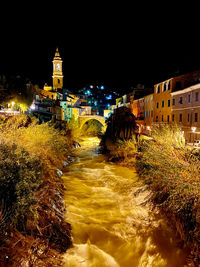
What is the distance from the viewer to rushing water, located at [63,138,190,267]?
637cm

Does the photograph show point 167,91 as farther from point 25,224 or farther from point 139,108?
point 25,224

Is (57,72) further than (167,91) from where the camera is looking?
Yes

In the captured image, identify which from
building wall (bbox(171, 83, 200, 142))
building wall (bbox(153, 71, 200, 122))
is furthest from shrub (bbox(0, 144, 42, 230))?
building wall (bbox(153, 71, 200, 122))

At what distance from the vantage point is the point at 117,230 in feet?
25.8

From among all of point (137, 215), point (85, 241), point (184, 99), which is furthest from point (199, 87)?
point (85, 241)

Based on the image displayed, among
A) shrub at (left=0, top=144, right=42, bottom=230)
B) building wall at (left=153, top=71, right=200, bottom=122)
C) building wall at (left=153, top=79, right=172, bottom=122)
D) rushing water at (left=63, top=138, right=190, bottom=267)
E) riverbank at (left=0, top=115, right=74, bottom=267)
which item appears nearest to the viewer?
riverbank at (left=0, top=115, right=74, bottom=267)

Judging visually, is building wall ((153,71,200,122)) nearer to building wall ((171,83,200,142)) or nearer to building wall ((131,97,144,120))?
building wall ((171,83,200,142))

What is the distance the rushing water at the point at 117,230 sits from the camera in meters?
6.37

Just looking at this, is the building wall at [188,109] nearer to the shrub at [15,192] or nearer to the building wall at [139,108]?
the building wall at [139,108]

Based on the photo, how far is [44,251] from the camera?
18.5 feet

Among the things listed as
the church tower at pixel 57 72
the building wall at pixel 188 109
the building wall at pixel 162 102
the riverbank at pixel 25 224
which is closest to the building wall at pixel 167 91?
the building wall at pixel 162 102

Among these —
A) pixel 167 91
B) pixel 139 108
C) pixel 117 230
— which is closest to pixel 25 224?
pixel 117 230

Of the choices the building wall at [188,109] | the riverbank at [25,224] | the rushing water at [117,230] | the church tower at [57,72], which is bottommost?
the rushing water at [117,230]

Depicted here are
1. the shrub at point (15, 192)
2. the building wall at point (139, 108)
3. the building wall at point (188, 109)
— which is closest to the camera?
the shrub at point (15, 192)
